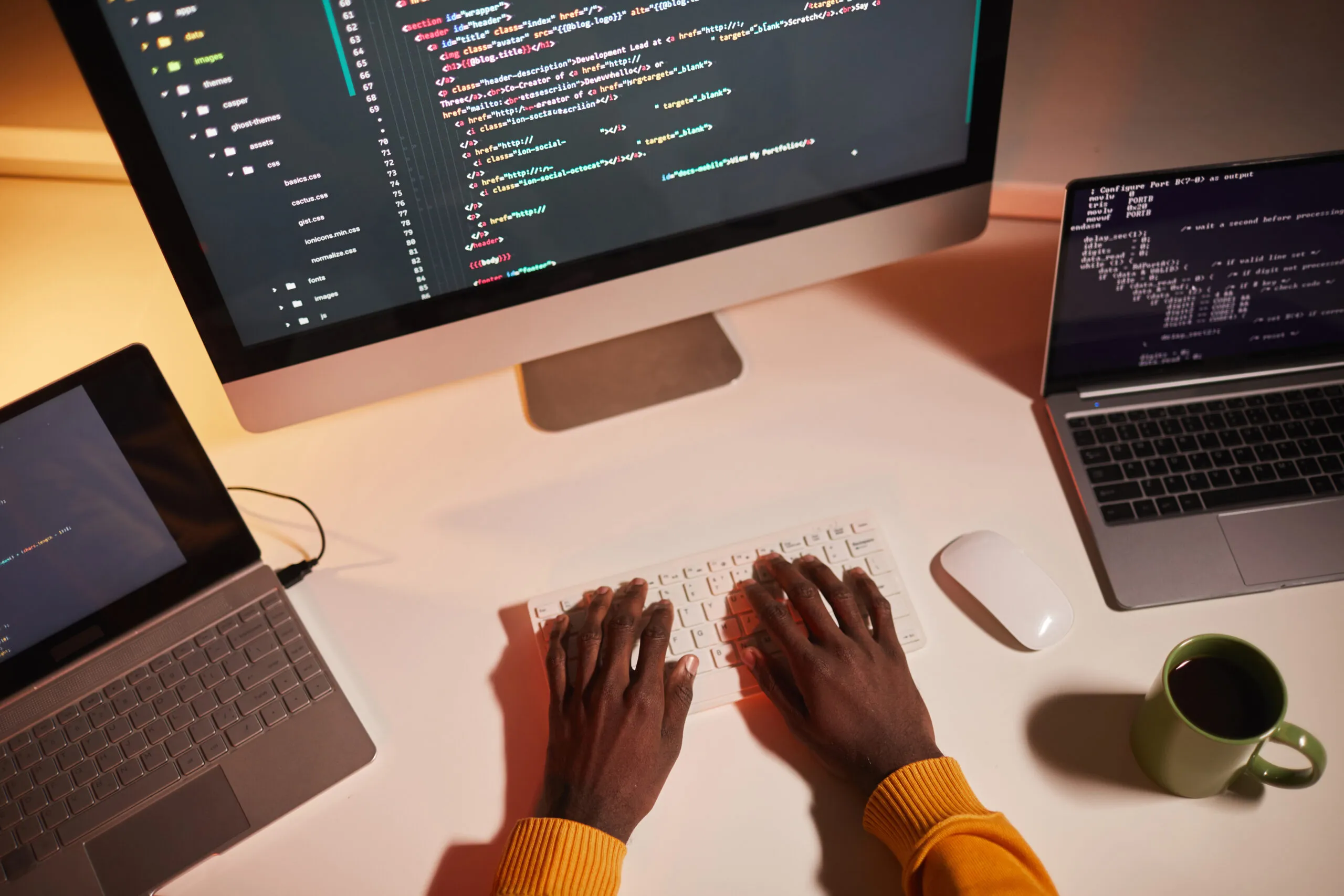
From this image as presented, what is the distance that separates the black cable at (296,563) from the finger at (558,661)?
9.7 inches

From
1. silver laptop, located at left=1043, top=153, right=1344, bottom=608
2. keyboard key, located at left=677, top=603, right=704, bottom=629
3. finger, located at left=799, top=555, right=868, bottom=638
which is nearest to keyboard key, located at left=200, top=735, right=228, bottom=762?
keyboard key, located at left=677, top=603, right=704, bottom=629

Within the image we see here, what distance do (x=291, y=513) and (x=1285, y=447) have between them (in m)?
0.93

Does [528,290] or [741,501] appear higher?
[528,290]

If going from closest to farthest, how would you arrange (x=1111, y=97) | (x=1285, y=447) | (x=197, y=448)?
(x=197, y=448), (x=1285, y=447), (x=1111, y=97)

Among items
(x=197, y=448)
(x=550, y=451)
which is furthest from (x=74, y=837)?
(x=550, y=451)

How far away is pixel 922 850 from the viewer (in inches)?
24.8

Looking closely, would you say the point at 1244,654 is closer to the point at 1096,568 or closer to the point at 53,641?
the point at 1096,568

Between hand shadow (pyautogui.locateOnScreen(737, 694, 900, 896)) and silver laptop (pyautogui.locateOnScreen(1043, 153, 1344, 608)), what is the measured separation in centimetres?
29

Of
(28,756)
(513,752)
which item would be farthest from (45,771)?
(513,752)

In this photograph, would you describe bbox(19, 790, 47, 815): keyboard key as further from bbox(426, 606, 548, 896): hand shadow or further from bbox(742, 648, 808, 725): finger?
bbox(742, 648, 808, 725): finger

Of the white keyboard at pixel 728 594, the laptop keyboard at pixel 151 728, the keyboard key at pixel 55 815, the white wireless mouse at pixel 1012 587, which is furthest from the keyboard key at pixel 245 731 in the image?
the white wireless mouse at pixel 1012 587

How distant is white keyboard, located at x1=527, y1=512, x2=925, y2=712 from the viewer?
750 millimetres

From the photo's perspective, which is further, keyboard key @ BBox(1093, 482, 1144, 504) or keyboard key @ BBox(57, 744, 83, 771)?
keyboard key @ BBox(1093, 482, 1144, 504)

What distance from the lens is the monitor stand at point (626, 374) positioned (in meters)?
0.94
